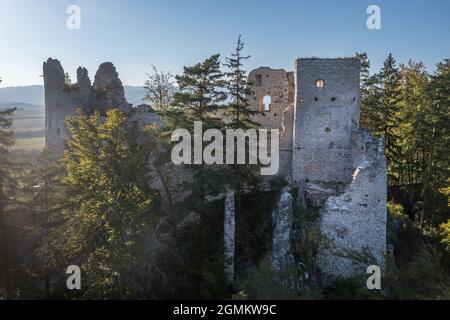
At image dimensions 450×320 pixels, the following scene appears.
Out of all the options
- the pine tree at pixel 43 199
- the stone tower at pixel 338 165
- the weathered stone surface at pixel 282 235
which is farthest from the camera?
the stone tower at pixel 338 165

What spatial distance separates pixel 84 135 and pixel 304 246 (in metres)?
10.8

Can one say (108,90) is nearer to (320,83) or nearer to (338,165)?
(320,83)

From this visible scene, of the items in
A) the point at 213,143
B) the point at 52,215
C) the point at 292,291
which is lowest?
the point at 292,291

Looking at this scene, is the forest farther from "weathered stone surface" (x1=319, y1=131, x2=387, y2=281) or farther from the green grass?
the green grass

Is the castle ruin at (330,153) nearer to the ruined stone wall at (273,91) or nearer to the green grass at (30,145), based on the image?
the ruined stone wall at (273,91)

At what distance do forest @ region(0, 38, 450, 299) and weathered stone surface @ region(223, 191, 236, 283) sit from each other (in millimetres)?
481

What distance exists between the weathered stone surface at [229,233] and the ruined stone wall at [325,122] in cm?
410

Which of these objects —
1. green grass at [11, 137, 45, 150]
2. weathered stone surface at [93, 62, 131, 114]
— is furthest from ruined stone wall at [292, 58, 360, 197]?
green grass at [11, 137, 45, 150]

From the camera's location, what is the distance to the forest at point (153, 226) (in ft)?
47.6

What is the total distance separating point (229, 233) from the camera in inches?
687

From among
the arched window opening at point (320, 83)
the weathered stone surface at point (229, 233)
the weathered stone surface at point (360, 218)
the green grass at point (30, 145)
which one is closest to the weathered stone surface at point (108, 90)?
the weathered stone surface at point (229, 233)

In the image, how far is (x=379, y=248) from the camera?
17688 mm
